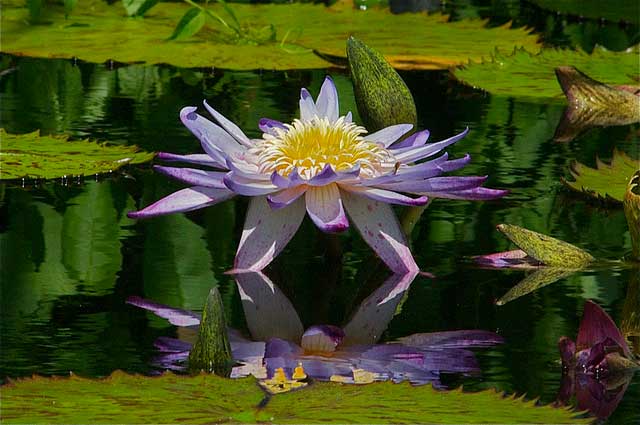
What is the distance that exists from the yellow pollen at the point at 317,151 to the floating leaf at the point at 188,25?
195 centimetres

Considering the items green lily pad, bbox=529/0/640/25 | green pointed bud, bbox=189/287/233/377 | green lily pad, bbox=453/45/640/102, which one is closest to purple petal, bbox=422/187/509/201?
green pointed bud, bbox=189/287/233/377

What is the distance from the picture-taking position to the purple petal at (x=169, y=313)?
5.59ft

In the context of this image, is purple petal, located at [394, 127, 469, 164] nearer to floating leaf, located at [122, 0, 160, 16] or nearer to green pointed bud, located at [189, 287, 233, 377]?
green pointed bud, located at [189, 287, 233, 377]

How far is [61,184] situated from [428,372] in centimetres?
114

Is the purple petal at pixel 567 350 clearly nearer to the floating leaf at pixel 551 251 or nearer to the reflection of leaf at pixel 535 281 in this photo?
the reflection of leaf at pixel 535 281

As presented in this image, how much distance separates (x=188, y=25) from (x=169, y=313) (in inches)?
86.6

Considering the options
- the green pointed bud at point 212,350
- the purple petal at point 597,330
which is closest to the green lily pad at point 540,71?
the purple petal at point 597,330

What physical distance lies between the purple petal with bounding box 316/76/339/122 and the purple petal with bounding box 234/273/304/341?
1.07 ft

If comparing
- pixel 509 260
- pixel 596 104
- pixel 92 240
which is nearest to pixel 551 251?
pixel 509 260

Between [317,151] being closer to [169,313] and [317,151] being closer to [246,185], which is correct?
[246,185]

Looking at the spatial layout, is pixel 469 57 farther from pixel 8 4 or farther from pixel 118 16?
pixel 8 4

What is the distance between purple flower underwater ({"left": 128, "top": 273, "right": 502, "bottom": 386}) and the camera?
59.2 inches

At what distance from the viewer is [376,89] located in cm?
218

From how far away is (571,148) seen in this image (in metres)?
2.89
